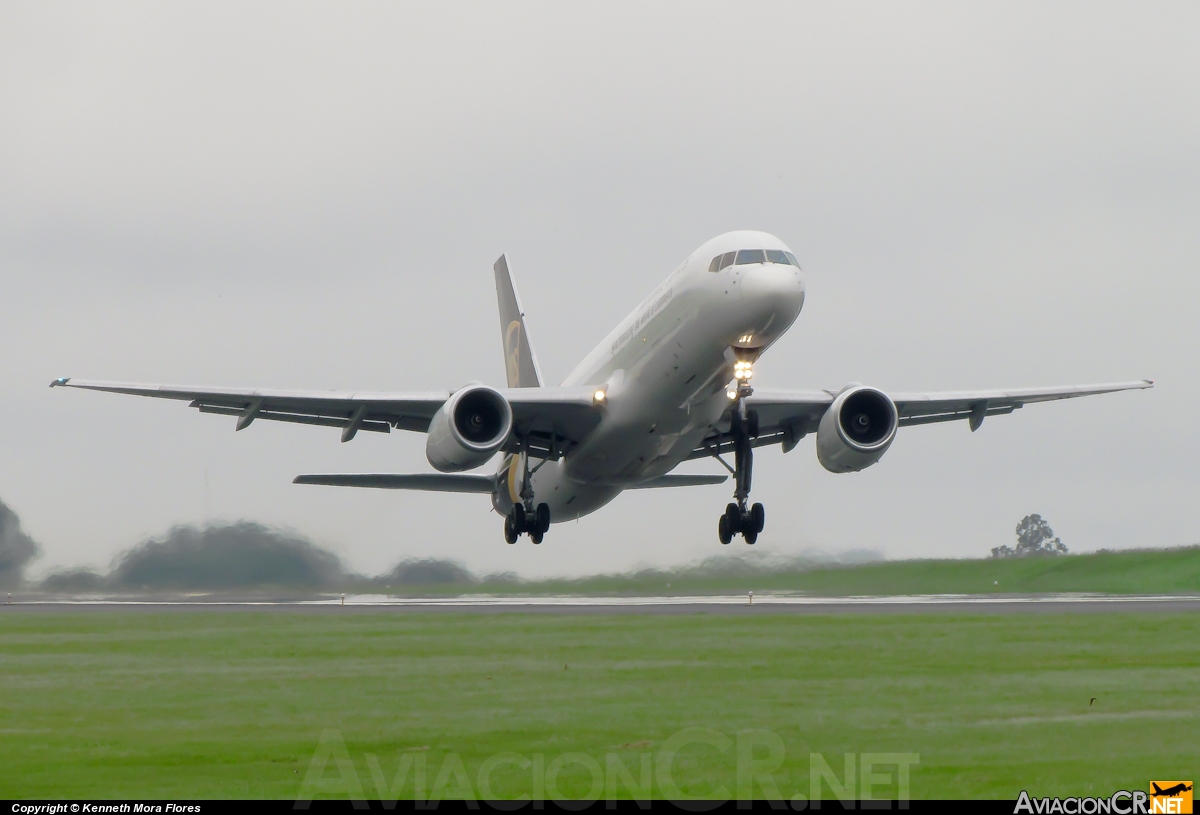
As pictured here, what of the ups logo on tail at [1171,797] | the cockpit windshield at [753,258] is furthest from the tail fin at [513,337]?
the ups logo on tail at [1171,797]

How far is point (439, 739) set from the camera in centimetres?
1642

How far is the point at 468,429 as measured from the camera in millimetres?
31766

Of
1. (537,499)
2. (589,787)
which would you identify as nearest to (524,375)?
(537,499)

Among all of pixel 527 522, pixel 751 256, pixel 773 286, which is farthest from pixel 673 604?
pixel 773 286

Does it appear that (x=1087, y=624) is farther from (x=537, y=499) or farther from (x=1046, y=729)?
(x=537, y=499)

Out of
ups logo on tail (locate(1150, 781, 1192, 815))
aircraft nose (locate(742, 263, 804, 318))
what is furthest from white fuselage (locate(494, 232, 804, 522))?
ups logo on tail (locate(1150, 781, 1192, 815))

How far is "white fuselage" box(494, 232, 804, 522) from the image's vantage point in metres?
28.0

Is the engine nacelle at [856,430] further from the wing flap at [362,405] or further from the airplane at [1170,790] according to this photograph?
the airplane at [1170,790]

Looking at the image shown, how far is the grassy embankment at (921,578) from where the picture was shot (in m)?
40.4

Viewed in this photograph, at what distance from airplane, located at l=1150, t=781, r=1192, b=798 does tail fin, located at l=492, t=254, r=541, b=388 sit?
3147 cm

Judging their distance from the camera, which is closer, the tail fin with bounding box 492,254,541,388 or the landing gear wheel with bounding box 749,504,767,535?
the landing gear wheel with bounding box 749,504,767,535

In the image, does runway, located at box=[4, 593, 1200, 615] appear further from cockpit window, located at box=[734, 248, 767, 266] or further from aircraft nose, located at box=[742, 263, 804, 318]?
cockpit window, located at box=[734, 248, 767, 266]

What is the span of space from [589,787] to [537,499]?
81.2ft

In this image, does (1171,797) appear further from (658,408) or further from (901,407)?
(901,407)
